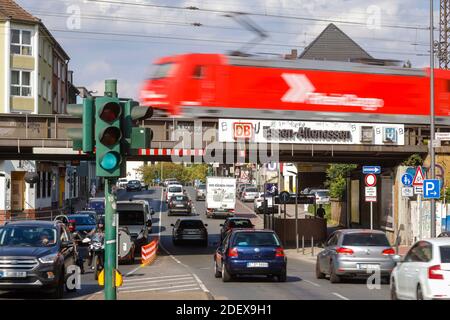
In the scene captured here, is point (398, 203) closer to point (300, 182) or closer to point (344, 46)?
point (300, 182)

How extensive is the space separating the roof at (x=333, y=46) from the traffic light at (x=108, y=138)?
81.2 m

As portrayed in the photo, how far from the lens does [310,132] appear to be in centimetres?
3806

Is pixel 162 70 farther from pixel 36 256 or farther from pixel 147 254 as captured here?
pixel 36 256

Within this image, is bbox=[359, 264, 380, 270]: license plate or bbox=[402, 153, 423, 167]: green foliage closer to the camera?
bbox=[359, 264, 380, 270]: license plate

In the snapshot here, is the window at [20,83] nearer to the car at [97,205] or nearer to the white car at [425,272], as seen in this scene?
the car at [97,205]

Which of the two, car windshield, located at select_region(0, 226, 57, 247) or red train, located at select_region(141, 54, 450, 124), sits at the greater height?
red train, located at select_region(141, 54, 450, 124)

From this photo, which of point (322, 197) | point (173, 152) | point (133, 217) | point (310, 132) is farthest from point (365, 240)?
point (322, 197)

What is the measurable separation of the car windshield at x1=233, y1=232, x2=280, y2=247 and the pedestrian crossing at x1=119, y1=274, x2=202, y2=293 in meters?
1.58

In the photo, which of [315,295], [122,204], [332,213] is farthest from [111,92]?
[332,213]

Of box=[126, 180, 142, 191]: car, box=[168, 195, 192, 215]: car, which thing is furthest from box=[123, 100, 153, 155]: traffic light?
box=[126, 180, 142, 191]: car

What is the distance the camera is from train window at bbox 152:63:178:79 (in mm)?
34906

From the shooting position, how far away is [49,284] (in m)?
17.3

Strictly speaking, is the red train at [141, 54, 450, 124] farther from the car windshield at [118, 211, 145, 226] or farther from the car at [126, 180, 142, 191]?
the car at [126, 180, 142, 191]

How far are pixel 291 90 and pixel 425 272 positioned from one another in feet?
74.5
